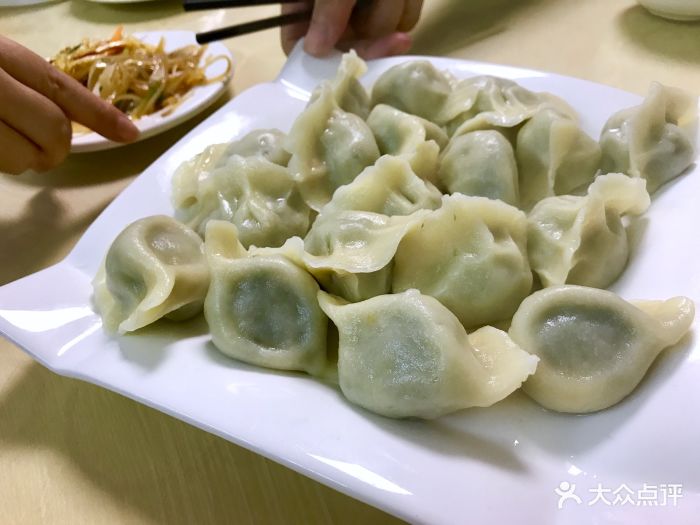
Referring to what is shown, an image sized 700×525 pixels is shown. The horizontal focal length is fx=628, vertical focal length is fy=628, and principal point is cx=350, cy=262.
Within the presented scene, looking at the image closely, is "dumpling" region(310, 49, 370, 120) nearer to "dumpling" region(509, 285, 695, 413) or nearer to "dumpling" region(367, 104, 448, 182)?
"dumpling" region(367, 104, 448, 182)

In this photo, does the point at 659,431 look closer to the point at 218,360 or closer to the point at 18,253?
the point at 218,360

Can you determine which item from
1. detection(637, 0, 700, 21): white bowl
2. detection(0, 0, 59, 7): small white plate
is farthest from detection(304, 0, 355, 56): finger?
detection(0, 0, 59, 7): small white plate

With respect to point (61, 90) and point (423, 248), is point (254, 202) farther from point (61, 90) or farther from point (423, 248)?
point (61, 90)

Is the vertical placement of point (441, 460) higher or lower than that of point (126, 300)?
higher

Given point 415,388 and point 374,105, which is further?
point 374,105

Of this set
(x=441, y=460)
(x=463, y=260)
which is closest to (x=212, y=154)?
(x=463, y=260)
